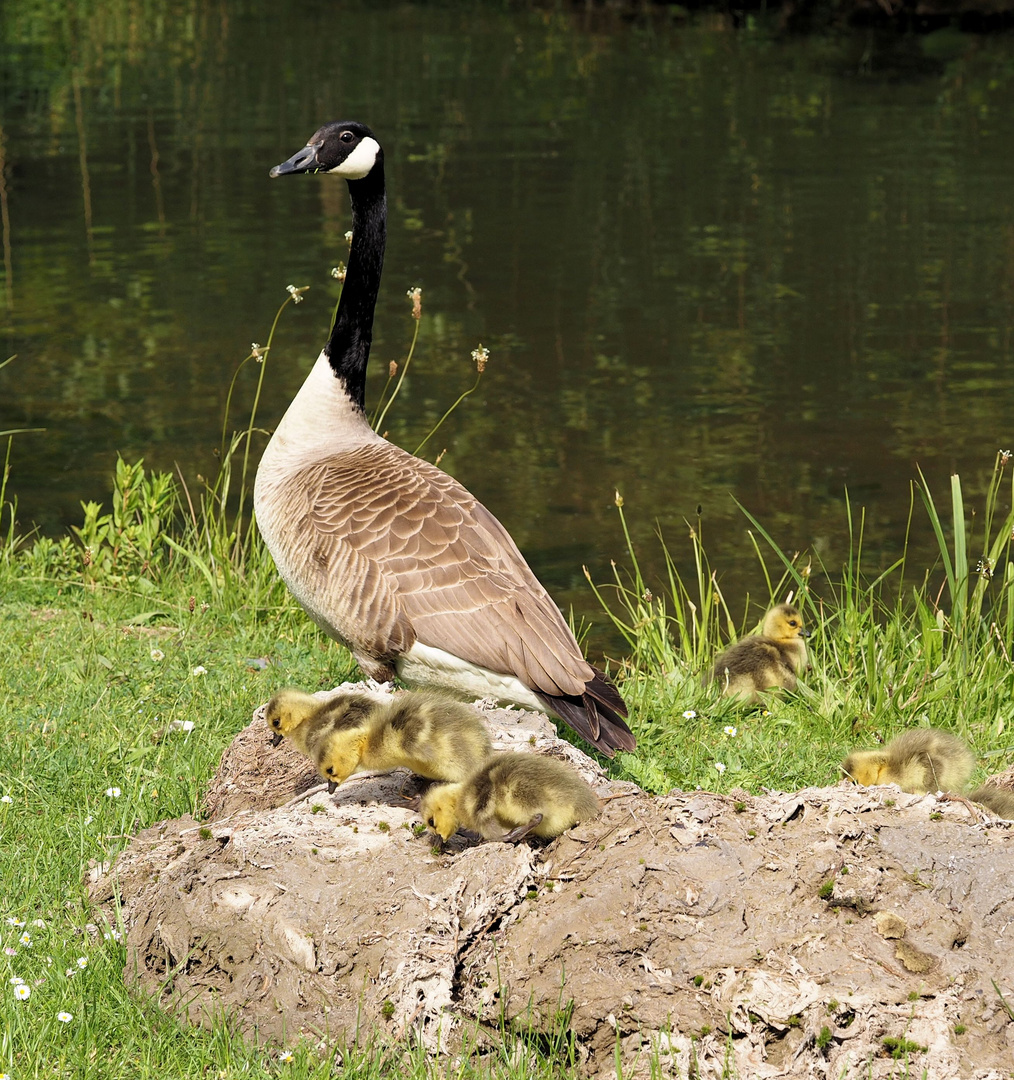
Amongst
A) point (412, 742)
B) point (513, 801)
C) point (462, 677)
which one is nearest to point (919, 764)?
point (513, 801)

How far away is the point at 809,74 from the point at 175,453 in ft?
70.5

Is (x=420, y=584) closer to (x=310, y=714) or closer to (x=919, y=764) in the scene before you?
(x=310, y=714)

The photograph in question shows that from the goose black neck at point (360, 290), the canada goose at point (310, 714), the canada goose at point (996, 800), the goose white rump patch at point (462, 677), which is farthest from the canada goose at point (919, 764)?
the goose black neck at point (360, 290)

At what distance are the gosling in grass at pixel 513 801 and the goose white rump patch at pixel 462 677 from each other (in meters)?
1.28

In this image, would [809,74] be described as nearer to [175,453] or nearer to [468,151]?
[468,151]

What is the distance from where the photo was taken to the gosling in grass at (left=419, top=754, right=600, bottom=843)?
3762 mm

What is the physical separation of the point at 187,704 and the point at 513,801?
2727 mm

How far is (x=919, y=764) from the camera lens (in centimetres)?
439

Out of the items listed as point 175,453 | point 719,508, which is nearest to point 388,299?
point 175,453

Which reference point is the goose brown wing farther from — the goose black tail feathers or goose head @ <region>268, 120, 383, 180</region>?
goose head @ <region>268, 120, 383, 180</region>

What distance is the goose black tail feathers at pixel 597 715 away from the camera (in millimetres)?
5023

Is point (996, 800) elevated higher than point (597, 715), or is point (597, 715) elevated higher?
point (996, 800)

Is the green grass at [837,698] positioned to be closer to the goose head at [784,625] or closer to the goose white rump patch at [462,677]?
the goose head at [784,625]

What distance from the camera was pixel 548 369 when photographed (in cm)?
1285
